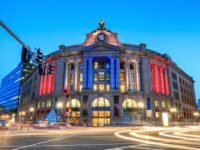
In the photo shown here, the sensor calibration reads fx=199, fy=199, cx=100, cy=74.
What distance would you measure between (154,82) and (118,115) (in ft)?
66.5

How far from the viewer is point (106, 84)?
6694cm

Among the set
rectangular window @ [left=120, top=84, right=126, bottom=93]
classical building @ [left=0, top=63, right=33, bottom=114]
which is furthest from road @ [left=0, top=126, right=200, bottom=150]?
classical building @ [left=0, top=63, right=33, bottom=114]

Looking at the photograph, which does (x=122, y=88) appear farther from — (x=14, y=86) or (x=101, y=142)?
(x=14, y=86)

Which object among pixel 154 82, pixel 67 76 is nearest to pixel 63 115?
pixel 67 76

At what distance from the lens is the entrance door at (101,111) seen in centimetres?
6291

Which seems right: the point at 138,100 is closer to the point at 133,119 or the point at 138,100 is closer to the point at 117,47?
the point at 133,119

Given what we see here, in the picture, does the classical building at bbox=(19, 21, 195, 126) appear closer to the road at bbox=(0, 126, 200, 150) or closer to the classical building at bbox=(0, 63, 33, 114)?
the road at bbox=(0, 126, 200, 150)

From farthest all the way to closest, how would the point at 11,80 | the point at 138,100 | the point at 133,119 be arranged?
1. the point at 11,80
2. the point at 138,100
3. the point at 133,119

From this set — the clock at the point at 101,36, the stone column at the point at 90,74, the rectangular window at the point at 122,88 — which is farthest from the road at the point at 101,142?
the clock at the point at 101,36

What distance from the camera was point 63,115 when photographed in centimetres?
6475

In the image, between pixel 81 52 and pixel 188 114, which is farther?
pixel 188 114

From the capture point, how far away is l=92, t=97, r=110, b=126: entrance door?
62.9m

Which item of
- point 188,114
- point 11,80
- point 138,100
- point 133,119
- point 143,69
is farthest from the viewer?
point 11,80

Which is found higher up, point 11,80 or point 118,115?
point 11,80
